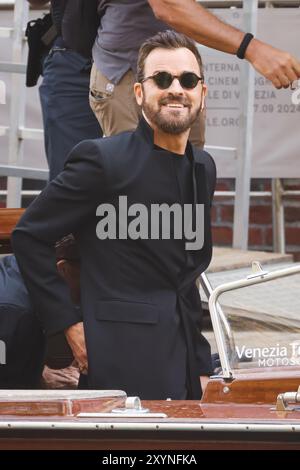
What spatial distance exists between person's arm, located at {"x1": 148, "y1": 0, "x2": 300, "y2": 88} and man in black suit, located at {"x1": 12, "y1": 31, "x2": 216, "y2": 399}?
27 centimetres

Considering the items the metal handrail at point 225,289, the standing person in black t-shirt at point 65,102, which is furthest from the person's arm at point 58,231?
the standing person in black t-shirt at point 65,102

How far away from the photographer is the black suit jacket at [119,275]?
12.0 feet

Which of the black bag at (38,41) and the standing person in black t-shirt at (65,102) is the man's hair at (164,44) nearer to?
the standing person in black t-shirt at (65,102)

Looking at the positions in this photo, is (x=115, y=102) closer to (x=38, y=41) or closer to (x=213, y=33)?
(x=213, y=33)

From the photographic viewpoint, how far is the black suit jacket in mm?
3670

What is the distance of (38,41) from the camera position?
16.3 feet

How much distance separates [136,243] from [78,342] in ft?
0.94

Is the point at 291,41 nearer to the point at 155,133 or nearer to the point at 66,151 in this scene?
the point at 66,151

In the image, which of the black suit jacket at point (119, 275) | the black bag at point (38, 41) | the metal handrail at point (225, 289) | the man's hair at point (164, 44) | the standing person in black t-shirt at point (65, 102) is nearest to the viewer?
the metal handrail at point (225, 289)

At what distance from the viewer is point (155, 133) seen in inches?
149

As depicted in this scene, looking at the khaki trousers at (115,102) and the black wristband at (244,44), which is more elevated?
the black wristband at (244,44)

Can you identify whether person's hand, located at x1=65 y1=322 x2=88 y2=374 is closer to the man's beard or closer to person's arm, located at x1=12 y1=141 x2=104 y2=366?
person's arm, located at x1=12 y1=141 x2=104 y2=366

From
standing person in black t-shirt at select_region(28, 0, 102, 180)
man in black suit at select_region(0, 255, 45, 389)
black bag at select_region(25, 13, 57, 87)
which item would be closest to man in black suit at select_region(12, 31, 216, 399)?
man in black suit at select_region(0, 255, 45, 389)
